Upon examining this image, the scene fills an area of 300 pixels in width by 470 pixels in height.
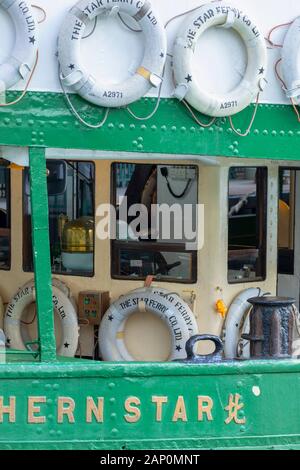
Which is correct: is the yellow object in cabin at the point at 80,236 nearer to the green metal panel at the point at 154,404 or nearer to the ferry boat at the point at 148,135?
the ferry boat at the point at 148,135

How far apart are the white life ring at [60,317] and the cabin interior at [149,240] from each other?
114mm

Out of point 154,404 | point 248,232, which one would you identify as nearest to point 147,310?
point 248,232

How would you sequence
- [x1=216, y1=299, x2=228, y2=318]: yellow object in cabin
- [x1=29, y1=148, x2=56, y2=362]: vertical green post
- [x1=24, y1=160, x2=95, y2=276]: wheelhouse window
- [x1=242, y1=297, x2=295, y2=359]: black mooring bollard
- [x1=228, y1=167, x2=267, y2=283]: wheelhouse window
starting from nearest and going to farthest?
[x1=29, y1=148, x2=56, y2=362]: vertical green post
[x1=242, y1=297, x2=295, y2=359]: black mooring bollard
[x1=216, y1=299, x2=228, y2=318]: yellow object in cabin
[x1=228, y1=167, x2=267, y2=283]: wheelhouse window
[x1=24, y1=160, x2=95, y2=276]: wheelhouse window

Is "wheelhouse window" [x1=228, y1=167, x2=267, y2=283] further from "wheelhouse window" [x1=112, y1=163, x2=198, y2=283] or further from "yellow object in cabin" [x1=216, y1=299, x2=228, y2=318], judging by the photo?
"wheelhouse window" [x1=112, y1=163, x2=198, y2=283]

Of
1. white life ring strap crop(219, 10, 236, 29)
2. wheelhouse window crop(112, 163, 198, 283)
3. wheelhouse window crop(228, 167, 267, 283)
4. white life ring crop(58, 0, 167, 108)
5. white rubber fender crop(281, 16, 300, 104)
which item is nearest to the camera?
white life ring crop(58, 0, 167, 108)

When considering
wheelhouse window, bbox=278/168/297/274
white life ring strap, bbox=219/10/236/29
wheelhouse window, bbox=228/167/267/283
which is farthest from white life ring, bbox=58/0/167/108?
wheelhouse window, bbox=278/168/297/274

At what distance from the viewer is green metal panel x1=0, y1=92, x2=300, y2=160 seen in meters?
5.35

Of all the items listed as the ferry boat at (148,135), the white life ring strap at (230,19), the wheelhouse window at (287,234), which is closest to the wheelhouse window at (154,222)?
the ferry boat at (148,135)

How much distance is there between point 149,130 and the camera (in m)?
5.54

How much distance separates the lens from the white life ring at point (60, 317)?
6984 millimetres

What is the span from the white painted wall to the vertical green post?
59cm

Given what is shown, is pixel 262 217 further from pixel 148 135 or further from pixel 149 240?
pixel 148 135

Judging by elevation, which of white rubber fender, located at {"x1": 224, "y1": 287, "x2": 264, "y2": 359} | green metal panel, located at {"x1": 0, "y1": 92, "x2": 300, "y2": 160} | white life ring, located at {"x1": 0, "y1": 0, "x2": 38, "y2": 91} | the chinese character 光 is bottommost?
the chinese character 光

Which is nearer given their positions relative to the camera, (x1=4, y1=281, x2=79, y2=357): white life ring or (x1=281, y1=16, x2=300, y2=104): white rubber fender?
(x1=281, y1=16, x2=300, y2=104): white rubber fender
